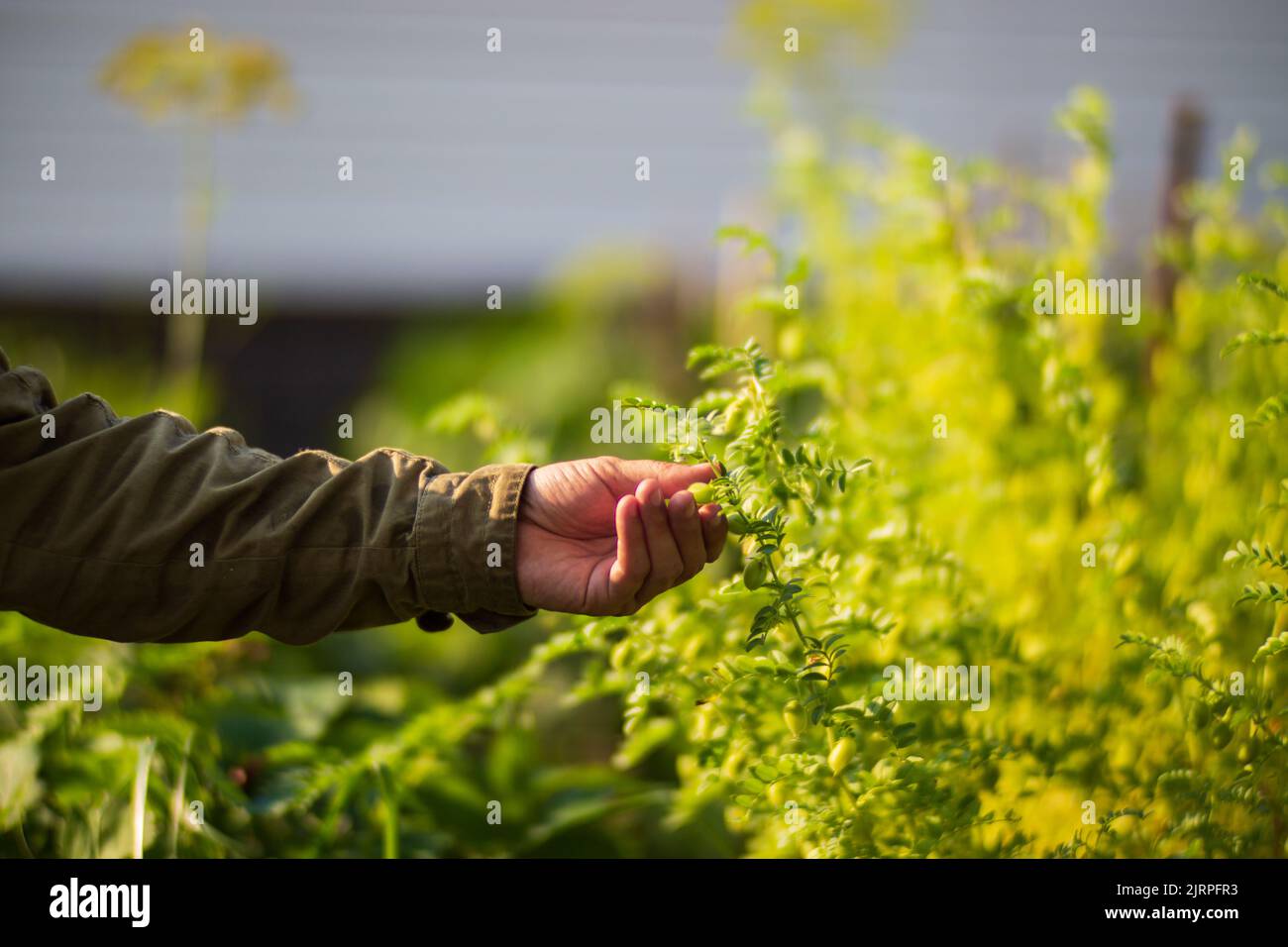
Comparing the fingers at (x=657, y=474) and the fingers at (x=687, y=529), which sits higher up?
the fingers at (x=657, y=474)

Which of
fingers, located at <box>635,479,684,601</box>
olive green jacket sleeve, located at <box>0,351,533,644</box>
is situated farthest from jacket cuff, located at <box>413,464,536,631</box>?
fingers, located at <box>635,479,684,601</box>

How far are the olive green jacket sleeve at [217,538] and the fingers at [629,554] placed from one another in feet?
0.32

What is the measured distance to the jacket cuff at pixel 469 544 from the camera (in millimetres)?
968

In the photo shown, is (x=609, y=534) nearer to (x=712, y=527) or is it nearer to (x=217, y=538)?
(x=712, y=527)

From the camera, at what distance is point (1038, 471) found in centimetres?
171

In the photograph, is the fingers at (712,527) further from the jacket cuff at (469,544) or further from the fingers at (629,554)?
the jacket cuff at (469,544)

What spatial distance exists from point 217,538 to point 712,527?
0.44 metres

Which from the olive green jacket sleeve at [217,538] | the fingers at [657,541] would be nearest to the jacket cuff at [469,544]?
the olive green jacket sleeve at [217,538]

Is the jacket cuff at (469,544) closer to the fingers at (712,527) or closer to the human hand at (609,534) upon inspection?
the human hand at (609,534)

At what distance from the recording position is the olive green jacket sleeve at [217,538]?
974 mm

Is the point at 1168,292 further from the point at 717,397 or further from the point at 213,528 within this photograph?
the point at 213,528

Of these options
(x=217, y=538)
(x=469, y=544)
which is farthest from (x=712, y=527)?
(x=217, y=538)

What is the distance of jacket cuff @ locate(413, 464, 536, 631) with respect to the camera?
3.18 feet
